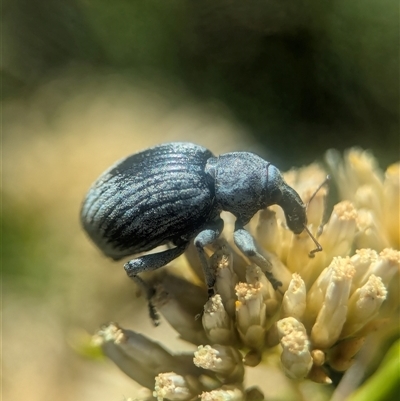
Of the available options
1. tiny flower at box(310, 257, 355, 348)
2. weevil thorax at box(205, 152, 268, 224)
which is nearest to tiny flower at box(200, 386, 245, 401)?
tiny flower at box(310, 257, 355, 348)

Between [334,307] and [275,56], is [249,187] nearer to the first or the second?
[334,307]

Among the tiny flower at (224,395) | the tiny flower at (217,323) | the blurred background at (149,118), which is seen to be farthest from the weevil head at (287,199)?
the blurred background at (149,118)

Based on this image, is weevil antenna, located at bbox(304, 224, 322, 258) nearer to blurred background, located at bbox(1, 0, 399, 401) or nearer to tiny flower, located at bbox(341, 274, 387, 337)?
tiny flower, located at bbox(341, 274, 387, 337)

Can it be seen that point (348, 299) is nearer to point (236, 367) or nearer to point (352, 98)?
point (236, 367)

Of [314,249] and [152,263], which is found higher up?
[152,263]

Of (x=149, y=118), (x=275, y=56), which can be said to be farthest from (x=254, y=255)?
(x=149, y=118)
